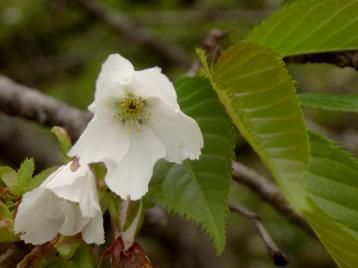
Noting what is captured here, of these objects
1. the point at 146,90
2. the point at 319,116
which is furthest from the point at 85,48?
the point at 146,90

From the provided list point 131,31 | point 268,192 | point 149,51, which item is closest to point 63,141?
point 268,192

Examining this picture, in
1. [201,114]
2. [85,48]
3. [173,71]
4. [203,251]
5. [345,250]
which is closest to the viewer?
[345,250]

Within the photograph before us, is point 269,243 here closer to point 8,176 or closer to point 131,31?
point 8,176

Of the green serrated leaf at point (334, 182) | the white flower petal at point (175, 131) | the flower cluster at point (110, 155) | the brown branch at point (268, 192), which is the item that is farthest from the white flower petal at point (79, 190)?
the brown branch at point (268, 192)

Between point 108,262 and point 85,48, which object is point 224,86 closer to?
point 108,262

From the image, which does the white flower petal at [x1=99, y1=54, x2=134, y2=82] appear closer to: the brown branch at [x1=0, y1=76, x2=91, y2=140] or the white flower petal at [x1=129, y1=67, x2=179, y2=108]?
the white flower petal at [x1=129, y1=67, x2=179, y2=108]

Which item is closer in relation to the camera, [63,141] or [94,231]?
[94,231]
